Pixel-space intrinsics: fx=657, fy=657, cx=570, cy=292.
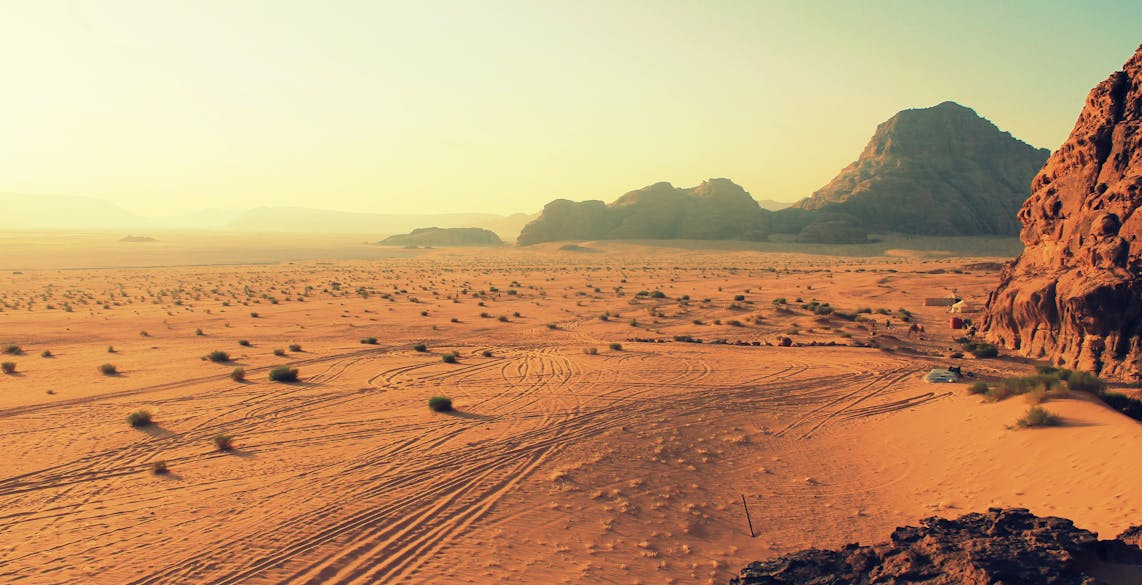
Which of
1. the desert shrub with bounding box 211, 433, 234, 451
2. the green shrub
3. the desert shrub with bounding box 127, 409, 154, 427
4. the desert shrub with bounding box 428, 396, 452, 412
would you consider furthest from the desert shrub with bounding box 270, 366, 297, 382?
the green shrub

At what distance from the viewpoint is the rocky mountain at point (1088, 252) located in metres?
17.4

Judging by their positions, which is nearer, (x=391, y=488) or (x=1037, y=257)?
(x=391, y=488)

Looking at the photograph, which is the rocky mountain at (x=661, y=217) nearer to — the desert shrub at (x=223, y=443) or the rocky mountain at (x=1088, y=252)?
the rocky mountain at (x=1088, y=252)

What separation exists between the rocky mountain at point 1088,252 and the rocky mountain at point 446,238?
400ft

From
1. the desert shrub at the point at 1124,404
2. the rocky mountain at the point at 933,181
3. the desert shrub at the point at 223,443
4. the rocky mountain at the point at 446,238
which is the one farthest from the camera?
the rocky mountain at the point at 446,238

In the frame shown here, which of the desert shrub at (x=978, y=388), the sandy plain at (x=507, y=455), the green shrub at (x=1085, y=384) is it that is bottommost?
the sandy plain at (x=507, y=455)

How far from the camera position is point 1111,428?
11.5 meters

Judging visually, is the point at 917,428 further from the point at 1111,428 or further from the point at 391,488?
the point at 391,488

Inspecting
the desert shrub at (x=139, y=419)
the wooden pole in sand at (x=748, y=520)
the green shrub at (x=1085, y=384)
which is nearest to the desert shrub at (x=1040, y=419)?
the green shrub at (x=1085, y=384)

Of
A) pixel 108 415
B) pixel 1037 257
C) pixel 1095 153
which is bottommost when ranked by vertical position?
pixel 108 415

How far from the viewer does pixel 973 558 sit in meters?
6.33

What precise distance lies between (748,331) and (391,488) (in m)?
21.5

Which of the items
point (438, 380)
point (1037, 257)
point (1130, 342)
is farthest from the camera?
point (1037, 257)

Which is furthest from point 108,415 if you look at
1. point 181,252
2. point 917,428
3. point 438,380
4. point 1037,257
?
point 181,252
